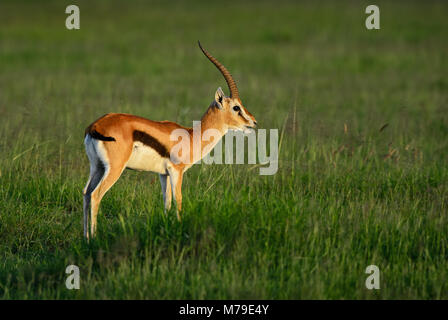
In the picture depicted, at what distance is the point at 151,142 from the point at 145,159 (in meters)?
0.16

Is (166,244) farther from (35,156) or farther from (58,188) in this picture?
(35,156)

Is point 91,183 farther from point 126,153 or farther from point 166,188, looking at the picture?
point 166,188

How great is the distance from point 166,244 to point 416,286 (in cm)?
171

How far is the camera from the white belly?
4.95 m

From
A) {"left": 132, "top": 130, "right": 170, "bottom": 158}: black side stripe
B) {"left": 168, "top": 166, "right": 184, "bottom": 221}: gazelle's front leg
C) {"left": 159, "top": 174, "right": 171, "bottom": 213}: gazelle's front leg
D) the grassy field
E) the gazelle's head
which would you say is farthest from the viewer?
the gazelle's head

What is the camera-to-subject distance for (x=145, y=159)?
5.03m

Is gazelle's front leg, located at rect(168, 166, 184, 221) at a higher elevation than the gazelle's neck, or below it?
below

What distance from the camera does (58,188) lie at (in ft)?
19.5

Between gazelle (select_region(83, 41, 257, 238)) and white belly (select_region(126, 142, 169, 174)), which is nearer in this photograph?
gazelle (select_region(83, 41, 257, 238))

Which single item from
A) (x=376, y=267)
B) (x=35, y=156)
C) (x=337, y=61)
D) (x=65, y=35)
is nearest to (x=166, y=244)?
(x=376, y=267)

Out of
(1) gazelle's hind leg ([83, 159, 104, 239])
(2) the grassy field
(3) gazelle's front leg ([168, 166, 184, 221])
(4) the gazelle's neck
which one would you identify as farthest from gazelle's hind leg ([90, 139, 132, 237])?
(4) the gazelle's neck

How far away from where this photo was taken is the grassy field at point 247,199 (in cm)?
422

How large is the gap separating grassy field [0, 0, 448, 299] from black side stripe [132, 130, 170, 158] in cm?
40

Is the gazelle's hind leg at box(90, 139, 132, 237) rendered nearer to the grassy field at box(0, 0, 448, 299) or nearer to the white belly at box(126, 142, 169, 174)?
the white belly at box(126, 142, 169, 174)
